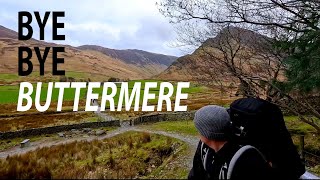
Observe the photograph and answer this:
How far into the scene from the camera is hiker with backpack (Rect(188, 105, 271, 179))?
2389 millimetres

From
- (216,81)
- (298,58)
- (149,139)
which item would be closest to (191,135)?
(149,139)

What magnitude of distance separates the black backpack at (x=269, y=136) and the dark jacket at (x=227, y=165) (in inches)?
5.7

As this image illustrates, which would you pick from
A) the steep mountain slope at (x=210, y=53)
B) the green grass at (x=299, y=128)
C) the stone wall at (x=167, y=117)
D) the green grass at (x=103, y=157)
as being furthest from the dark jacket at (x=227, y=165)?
the stone wall at (x=167, y=117)

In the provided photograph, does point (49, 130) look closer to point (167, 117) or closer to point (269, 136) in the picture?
point (167, 117)

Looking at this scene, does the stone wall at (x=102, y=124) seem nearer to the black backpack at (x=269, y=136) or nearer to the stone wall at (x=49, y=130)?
the stone wall at (x=49, y=130)

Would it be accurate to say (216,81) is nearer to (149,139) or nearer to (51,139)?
(149,139)

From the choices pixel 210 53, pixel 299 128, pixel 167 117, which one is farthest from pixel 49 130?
pixel 210 53

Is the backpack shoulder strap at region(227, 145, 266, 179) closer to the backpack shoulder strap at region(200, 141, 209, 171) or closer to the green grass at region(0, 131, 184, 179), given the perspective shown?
the backpack shoulder strap at region(200, 141, 209, 171)

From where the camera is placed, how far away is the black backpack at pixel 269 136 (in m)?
2.61

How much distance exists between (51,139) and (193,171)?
76.5 feet

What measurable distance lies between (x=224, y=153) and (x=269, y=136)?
13.5 inches

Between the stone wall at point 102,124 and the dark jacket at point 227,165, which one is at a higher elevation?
the dark jacket at point 227,165

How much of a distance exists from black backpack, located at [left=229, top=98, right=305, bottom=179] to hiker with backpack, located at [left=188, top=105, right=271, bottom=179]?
0.11 m

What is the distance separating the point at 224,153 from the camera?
8.75ft
